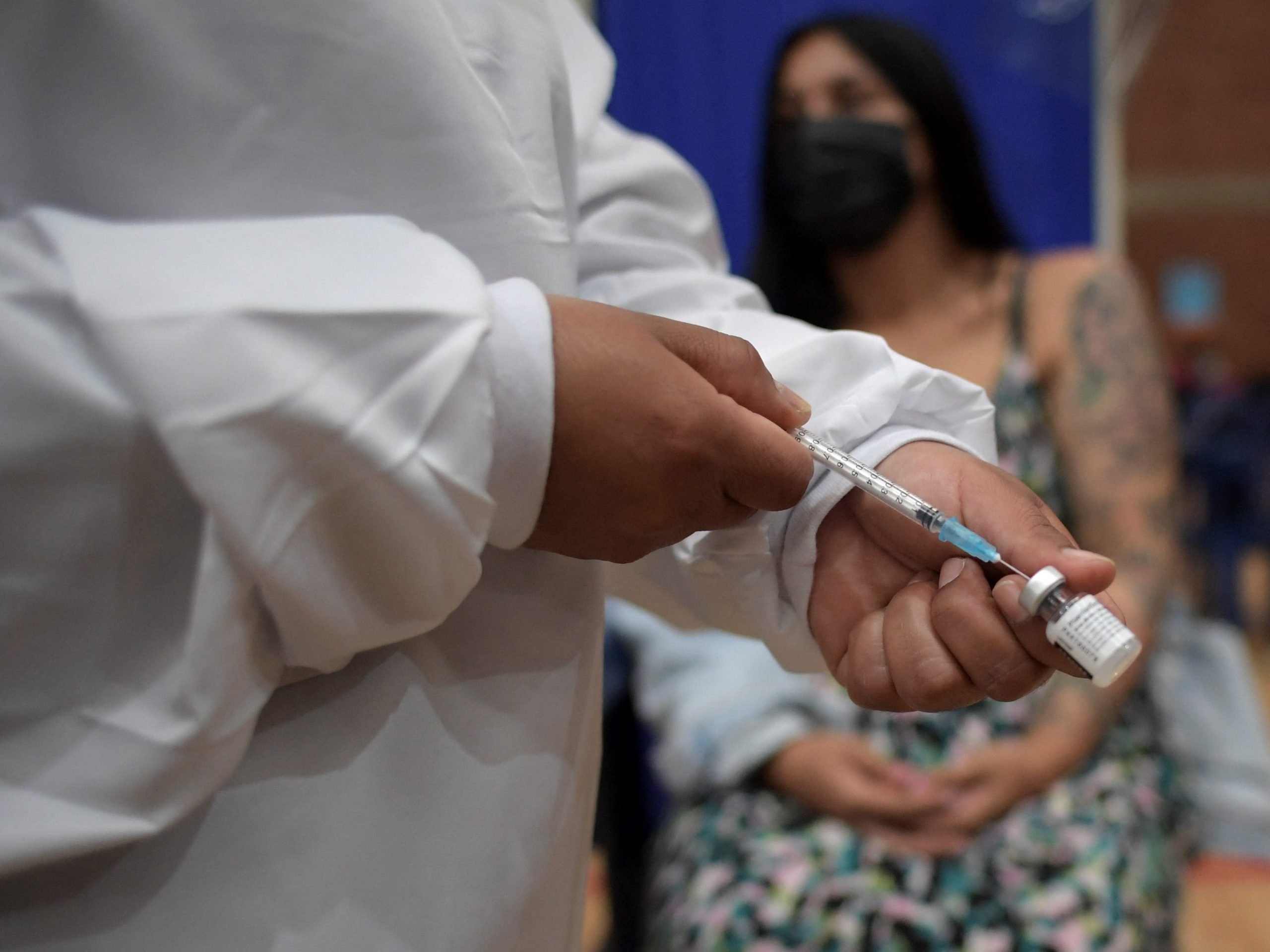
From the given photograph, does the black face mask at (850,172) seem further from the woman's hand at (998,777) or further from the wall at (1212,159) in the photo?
the wall at (1212,159)

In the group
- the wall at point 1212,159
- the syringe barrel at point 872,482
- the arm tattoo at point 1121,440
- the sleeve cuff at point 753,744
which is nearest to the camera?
the syringe barrel at point 872,482

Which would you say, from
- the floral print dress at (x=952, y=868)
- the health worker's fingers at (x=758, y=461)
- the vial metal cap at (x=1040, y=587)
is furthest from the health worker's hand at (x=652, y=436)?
the floral print dress at (x=952, y=868)

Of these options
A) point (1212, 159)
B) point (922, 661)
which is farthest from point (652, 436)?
point (1212, 159)

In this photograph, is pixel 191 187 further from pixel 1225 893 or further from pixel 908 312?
Result: pixel 1225 893

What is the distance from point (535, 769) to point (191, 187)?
31cm

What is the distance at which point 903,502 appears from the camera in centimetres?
45

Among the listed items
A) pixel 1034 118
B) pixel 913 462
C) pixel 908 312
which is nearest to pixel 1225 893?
pixel 908 312

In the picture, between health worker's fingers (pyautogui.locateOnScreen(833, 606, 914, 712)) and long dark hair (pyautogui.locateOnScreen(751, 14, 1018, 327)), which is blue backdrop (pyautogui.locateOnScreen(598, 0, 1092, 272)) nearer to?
long dark hair (pyautogui.locateOnScreen(751, 14, 1018, 327))

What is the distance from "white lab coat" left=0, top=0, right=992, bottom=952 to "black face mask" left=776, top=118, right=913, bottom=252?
0.75 meters

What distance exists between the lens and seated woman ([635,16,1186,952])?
882 mm

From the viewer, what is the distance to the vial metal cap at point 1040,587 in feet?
1.27

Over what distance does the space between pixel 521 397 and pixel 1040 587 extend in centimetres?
22

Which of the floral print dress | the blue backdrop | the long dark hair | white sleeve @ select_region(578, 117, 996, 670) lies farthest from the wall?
white sleeve @ select_region(578, 117, 996, 670)

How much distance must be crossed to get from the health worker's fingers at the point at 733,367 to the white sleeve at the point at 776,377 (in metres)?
0.05
